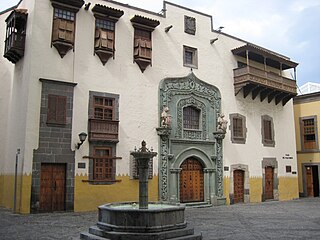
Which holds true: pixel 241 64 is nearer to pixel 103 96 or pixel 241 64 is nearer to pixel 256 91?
pixel 256 91

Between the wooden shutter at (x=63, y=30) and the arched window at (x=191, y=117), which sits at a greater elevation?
the wooden shutter at (x=63, y=30)

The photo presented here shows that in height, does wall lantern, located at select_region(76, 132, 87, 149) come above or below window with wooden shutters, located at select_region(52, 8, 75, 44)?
below

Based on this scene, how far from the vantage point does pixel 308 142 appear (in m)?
26.6

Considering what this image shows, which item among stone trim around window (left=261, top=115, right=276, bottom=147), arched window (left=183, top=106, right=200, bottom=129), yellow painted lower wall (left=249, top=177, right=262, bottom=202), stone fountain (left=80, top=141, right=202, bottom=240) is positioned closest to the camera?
stone fountain (left=80, top=141, right=202, bottom=240)

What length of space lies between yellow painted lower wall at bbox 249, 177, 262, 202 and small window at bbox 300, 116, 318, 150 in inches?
259

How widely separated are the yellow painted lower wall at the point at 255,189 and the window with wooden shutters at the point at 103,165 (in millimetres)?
9268

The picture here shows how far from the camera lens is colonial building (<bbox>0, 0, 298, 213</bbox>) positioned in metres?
15.0

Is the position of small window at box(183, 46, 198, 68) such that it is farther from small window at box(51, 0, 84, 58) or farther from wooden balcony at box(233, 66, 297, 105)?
small window at box(51, 0, 84, 58)

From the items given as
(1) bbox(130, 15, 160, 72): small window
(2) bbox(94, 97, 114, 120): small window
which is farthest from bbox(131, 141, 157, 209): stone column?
(1) bbox(130, 15, 160, 72): small window

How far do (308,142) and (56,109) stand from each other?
62.5ft

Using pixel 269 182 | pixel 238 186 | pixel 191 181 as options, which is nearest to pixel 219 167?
pixel 191 181

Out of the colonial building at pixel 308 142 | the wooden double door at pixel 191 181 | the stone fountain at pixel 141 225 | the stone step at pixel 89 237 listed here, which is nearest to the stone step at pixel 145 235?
the stone fountain at pixel 141 225

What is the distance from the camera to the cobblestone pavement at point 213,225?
998cm

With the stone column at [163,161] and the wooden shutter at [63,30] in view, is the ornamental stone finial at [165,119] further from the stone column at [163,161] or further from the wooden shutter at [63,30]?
the wooden shutter at [63,30]
